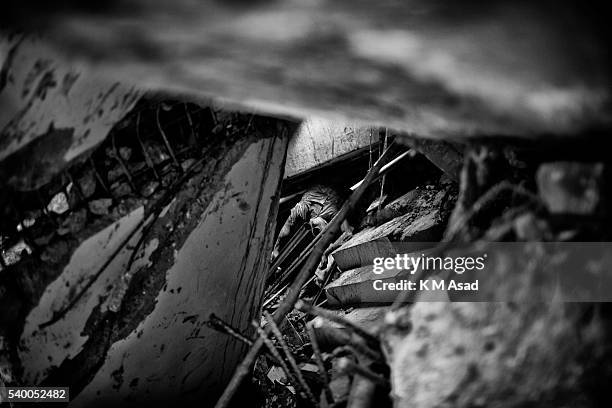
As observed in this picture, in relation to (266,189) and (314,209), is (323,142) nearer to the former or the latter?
(314,209)

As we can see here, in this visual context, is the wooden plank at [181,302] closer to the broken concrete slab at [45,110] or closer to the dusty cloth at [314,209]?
the broken concrete slab at [45,110]

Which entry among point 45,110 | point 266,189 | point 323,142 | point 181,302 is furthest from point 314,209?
point 45,110

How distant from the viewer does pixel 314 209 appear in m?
5.12

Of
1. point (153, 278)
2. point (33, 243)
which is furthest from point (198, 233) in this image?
point (33, 243)

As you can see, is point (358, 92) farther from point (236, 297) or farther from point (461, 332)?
point (236, 297)

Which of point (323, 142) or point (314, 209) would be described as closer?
point (323, 142)

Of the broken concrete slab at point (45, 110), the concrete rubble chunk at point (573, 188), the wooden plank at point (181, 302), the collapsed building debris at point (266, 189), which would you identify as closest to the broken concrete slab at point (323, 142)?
the collapsed building debris at point (266, 189)

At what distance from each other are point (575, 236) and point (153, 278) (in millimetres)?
2135

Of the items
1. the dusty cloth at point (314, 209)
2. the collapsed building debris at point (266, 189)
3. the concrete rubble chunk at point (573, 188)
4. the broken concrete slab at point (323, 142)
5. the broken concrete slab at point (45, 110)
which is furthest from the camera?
the dusty cloth at point (314, 209)

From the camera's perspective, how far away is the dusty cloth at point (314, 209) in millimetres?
4902

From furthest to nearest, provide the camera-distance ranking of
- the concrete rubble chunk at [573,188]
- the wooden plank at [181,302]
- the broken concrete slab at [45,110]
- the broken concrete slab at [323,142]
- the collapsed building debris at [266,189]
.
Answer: the broken concrete slab at [323,142], the wooden plank at [181,302], the broken concrete slab at [45,110], the concrete rubble chunk at [573,188], the collapsed building debris at [266,189]

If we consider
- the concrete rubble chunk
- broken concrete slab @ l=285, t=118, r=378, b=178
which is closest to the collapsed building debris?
the concrete rubble chunk

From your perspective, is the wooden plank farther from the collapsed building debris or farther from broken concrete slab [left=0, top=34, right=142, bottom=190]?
broken concrete slab [left=0, top=34, right=142, bottom=190]

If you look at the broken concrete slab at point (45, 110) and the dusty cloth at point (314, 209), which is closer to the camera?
the broken concrete slab at point (45, 110)
